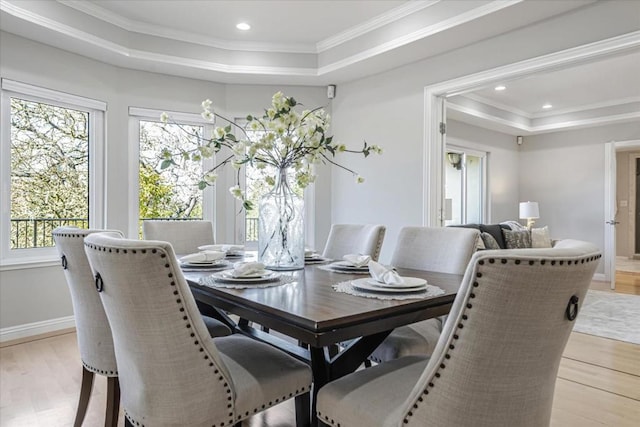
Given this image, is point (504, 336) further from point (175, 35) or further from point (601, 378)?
point (175, 35)

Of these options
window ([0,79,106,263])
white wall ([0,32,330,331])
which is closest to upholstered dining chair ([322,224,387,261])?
white wall ([0,32,330,331])

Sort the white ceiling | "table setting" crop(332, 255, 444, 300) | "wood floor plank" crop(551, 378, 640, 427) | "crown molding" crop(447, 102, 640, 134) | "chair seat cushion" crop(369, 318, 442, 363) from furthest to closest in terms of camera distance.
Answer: "crown molding" crop(447, 102, 640, 134) → the white ceiling → "wood floor plank" crop(551, 378, 640, 427) → "chair seat cushion" crop(369, 318, 442, 363) → "table setting" crop(332, 255, 444, 300)

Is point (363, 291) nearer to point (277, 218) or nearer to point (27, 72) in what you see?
point (277, 218)

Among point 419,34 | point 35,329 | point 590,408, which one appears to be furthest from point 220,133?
point 35,329

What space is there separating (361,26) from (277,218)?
2.58 metres

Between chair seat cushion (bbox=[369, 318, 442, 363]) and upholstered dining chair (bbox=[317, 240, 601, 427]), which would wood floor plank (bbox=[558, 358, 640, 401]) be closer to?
chair seat cushion (bbox=[369, 318, 442, 363])

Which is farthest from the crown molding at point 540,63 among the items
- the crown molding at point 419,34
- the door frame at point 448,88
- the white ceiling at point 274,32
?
the crown molding at point 419,34

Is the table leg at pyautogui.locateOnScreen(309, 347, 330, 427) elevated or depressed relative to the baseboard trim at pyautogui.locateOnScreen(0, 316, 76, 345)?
elevated

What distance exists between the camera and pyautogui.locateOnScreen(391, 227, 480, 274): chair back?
2018 millimetres

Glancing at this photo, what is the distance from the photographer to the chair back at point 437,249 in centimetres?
202

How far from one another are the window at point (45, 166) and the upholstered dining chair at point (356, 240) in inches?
95.9

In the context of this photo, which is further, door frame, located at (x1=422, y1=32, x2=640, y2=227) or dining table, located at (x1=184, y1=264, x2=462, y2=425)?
door frame, located at (x1=422, y1=32, x2=640, y2=227)

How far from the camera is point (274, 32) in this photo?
394 cm

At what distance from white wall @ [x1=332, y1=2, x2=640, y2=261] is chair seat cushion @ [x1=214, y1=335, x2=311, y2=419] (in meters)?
2.58
